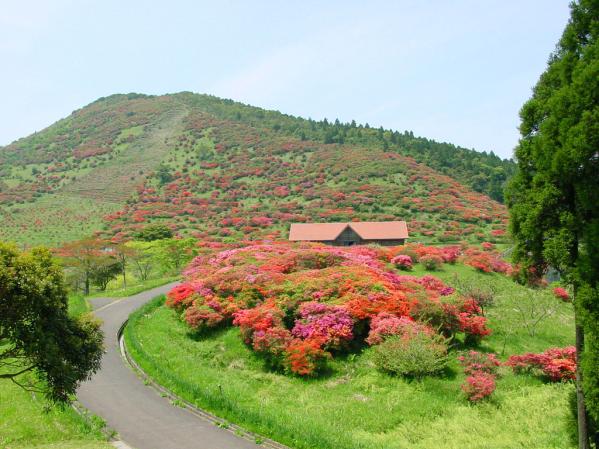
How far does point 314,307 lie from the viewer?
2392cm

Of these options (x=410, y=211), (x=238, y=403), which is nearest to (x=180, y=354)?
(x=238, y=403)

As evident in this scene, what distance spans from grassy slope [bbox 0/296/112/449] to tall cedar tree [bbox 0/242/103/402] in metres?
1.81

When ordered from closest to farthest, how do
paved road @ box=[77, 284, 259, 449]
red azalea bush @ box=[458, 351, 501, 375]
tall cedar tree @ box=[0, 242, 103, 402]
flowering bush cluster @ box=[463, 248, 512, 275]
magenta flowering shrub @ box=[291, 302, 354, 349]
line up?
tall cedar tree @ box=[0, 242, 103, 402]
paved road @ box=[77, 284, 259, 449]
red azalea bush @ box=[458, 351, 501, 375]
magenta flowering shrub @ box=[291, 302, 354, 349]
flowering bush cluster @ box=[463, 248, 512, 275]

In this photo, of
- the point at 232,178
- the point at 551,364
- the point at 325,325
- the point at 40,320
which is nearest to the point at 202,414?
the point at 40,320

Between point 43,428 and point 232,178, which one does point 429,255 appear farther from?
point 232,178

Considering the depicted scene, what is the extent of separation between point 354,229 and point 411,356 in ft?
154

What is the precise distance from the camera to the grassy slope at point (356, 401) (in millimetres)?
14961

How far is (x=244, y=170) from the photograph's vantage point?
123 m

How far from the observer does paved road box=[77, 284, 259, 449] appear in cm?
1492

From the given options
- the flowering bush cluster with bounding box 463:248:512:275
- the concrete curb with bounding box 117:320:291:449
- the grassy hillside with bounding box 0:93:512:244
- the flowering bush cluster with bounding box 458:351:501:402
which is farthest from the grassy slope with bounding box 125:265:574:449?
the grassy hillside with bounding box 0:93:512:244

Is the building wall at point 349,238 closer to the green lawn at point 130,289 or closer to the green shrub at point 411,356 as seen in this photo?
the green lawn at point 130,289

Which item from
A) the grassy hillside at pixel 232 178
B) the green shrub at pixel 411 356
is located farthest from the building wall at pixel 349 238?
the green shrub at pixel 411 356

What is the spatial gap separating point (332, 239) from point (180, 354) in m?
43.5

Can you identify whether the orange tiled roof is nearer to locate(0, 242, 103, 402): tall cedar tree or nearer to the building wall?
the building wall
